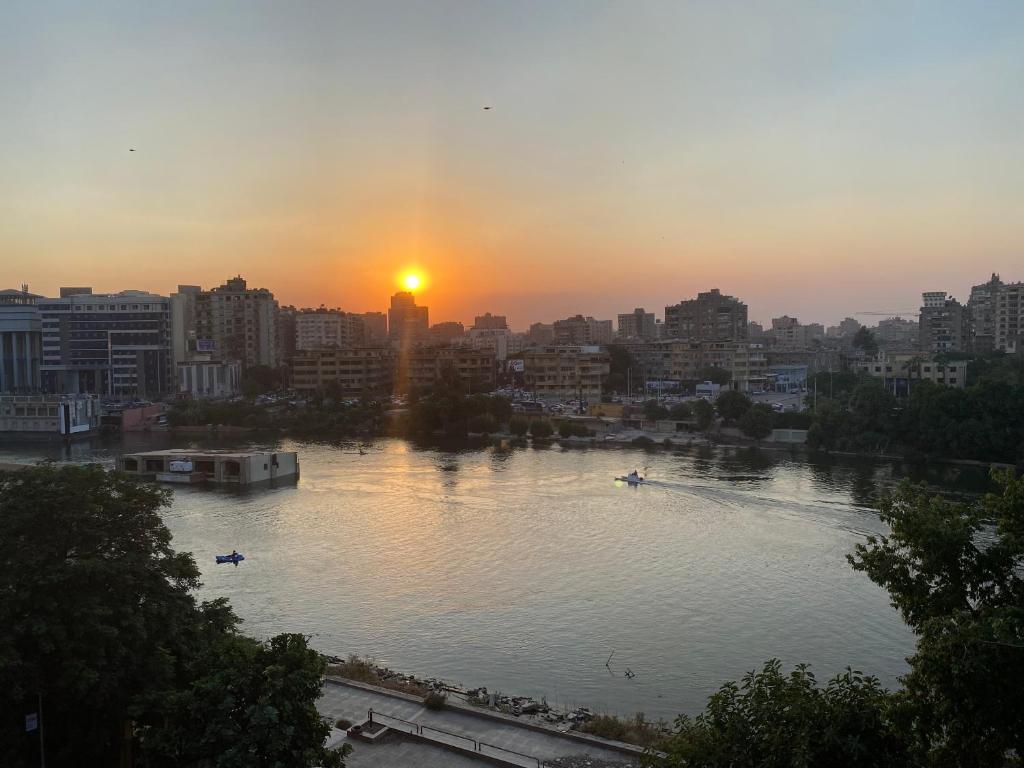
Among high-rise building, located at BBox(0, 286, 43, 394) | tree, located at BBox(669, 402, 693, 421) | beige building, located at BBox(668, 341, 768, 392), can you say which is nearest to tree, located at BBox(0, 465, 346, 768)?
tree, located at BBox(669, 402, 693, 421)

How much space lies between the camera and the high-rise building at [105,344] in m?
23.9

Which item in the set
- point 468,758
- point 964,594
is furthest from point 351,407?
point 964,594

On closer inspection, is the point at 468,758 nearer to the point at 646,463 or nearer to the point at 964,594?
the point at 964,594

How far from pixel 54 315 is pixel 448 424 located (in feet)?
44.1

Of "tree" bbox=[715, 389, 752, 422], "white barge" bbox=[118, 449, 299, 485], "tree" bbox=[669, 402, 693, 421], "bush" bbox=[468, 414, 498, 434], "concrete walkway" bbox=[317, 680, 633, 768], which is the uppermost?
"tree" bbox=[715, 389, 752, 422]

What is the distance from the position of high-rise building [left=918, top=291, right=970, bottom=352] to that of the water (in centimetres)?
1889

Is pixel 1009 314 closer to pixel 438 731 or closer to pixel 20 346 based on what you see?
pixel 438 731

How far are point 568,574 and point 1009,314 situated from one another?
25271 millimetres

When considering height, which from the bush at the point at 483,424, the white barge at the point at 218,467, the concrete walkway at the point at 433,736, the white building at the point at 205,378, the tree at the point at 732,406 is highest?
the white building at the point at 205,378

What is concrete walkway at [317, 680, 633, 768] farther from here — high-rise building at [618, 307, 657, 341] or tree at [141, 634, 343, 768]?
high-rise building at [618, 307, 657, 341]

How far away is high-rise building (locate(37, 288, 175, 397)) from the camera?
78.5 ft

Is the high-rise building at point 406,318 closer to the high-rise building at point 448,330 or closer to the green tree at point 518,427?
the high-rise building at point 448,330

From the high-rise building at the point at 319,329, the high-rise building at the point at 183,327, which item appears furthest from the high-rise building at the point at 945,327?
the high-rise building at the point at 183,327

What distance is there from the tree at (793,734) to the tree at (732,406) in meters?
14.9
